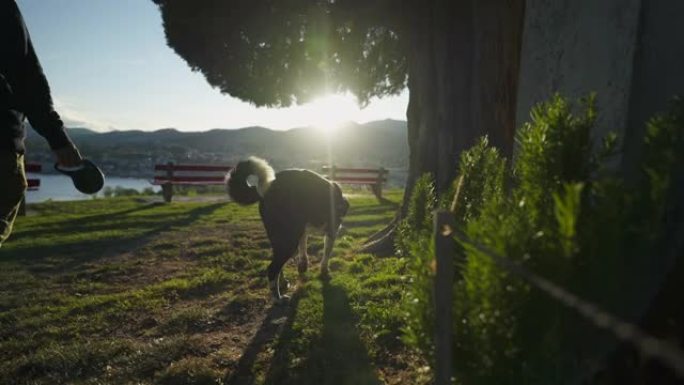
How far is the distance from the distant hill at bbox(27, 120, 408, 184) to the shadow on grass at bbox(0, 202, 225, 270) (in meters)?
67.6

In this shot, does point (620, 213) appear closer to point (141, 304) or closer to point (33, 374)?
point (33, 374)

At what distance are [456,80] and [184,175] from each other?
14690 mm

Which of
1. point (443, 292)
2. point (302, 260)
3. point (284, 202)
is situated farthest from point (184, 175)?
point (443, 292)

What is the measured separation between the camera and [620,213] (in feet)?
6.33

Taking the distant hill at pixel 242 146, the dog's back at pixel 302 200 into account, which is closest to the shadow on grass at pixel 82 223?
the dog's back at pixel 302 200

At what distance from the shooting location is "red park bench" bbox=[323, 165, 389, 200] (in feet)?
69.6

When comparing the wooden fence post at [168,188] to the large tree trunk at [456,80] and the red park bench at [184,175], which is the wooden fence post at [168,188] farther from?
the large tree trunk at [456,80]

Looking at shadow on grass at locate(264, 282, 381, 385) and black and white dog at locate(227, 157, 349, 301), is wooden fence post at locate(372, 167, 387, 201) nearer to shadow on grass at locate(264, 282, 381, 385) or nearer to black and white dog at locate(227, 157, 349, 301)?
black and white dog at locate(227, 157, 349, 301)

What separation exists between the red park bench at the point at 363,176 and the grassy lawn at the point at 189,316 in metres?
10.7

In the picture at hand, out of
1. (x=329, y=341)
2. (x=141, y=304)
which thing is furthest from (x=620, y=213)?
(x=141, y=304)

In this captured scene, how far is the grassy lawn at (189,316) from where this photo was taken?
4.21 m

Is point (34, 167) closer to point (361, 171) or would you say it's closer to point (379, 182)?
point (361, 171)

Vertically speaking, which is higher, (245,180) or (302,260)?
(245,180)

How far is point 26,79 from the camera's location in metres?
3.06
